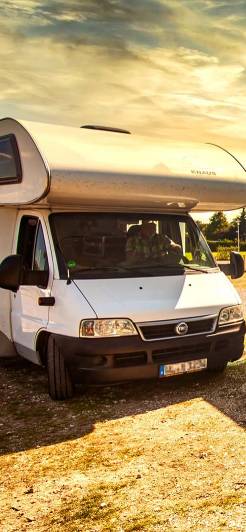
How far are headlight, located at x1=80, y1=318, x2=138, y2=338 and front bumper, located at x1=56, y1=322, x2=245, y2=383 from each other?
5 cm

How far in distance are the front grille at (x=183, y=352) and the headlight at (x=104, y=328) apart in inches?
17.1

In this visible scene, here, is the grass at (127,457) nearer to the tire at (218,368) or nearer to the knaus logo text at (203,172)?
the tire at (218,368)

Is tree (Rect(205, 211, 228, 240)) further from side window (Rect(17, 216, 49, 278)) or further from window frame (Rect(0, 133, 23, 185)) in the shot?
window frame (Rect(0, 133, 23, 185))

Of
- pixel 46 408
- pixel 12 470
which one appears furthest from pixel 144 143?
pixel 12 470

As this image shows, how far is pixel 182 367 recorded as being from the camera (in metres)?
6.06

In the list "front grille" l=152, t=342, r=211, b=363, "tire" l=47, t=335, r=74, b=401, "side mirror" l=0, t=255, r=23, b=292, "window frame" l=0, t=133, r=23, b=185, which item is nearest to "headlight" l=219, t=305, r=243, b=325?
"front grille" l=152, t=342, r=211, b=363

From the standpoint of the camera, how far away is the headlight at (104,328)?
5.66 meters

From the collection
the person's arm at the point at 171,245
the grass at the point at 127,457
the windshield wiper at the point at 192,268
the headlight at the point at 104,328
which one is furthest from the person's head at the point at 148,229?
the grass at the point at 127,457

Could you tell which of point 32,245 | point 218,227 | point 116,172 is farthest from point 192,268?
point 218,227

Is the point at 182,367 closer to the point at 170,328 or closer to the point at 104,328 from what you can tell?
the point at 170,328

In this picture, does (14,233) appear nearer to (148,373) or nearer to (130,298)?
(130,298)

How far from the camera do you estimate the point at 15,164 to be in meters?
6.21

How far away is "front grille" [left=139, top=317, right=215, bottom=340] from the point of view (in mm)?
5863

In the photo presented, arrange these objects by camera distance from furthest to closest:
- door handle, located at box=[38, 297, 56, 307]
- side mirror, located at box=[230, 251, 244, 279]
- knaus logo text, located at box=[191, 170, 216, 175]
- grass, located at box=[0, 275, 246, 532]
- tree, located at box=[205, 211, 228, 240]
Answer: tree, located at box=[205, 211, 228, 240] → side mirror, located at box=[230, 251, 244, 279] → knaus logo text, located at box=[191, 170, 216, 175] → door handle, located at box=[38, 297, 56, 307] → grass, located at box=[0, 275, 246, 532]
